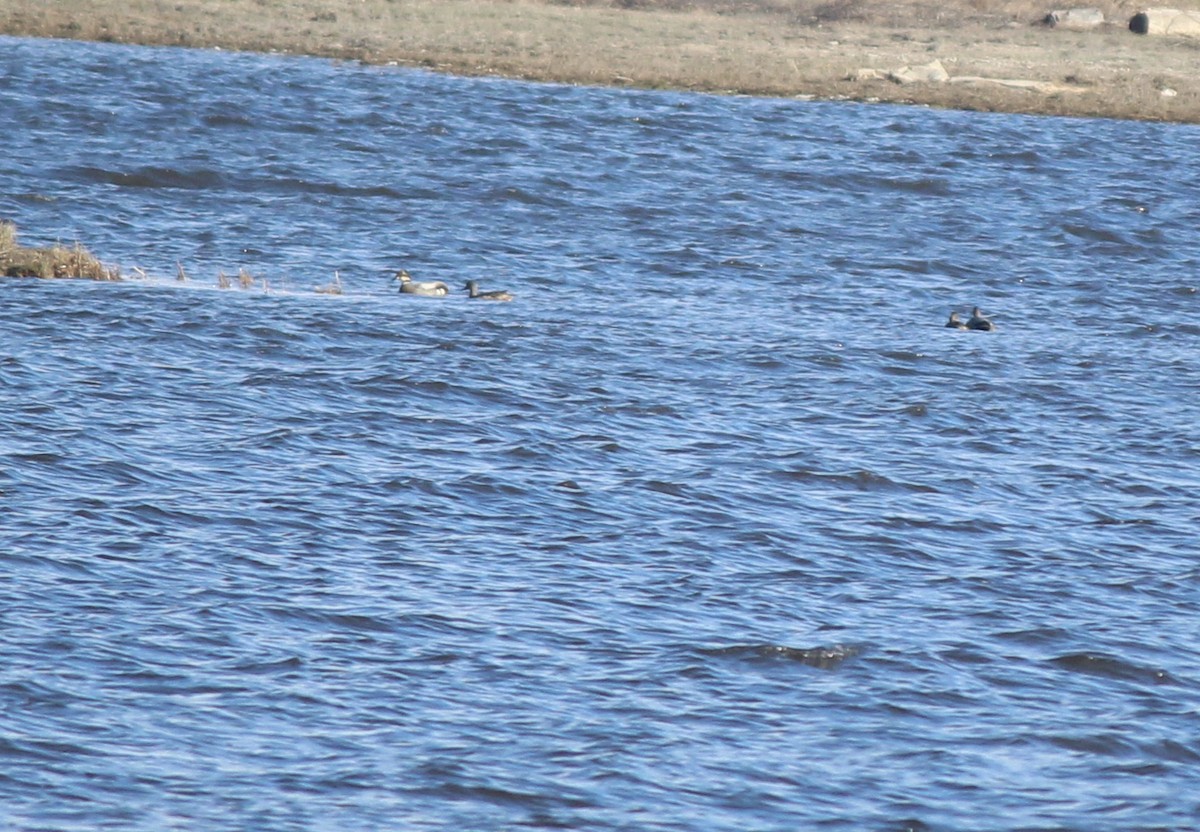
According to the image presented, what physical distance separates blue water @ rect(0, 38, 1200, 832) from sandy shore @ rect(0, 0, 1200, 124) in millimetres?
19048

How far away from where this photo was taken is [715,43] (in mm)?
60344

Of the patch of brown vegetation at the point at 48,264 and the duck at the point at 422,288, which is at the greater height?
the patch of brown vegetation at the point at 48,264

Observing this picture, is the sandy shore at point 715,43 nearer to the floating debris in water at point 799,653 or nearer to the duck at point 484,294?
the duck at point 484,294

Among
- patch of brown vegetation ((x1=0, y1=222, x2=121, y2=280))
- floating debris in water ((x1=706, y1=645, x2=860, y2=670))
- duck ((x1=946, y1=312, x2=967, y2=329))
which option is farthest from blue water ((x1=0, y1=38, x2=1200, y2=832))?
patch of brown vegetation ((x1=0, y1=222, x2=121, y2=280))

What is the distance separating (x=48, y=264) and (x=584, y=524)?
477 inches

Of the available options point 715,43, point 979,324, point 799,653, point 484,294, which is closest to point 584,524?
point 799,653

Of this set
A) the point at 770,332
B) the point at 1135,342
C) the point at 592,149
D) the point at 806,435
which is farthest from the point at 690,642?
the point at 592,149

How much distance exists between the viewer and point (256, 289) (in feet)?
83.4

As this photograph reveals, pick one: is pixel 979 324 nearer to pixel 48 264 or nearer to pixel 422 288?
pixel 422 288

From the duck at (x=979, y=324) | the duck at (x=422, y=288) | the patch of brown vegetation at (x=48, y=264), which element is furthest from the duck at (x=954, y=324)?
the patch of brown vegetation at (x=48, y=264)

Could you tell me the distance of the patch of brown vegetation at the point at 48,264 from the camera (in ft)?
81.5

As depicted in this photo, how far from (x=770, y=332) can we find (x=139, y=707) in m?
15.2

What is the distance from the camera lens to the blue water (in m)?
10.8

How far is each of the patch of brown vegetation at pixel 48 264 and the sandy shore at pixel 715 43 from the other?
28.8m
